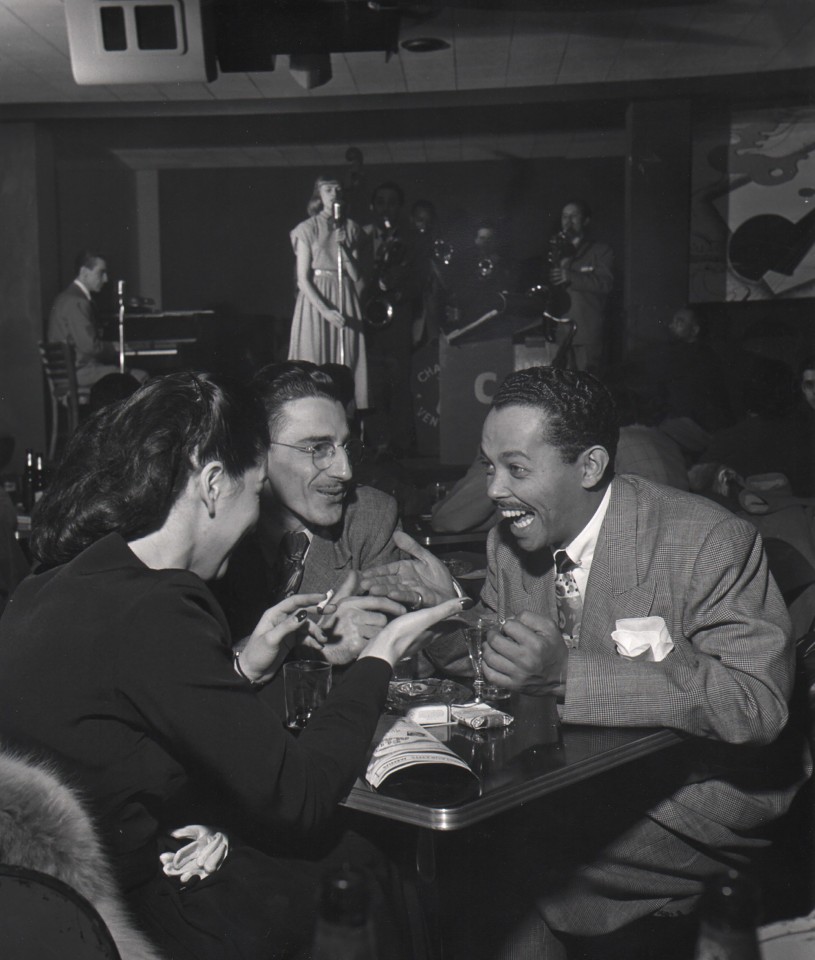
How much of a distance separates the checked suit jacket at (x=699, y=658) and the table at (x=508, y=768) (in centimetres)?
4

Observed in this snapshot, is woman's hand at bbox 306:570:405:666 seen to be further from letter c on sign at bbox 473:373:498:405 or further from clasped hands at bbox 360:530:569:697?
letter c on sign at bbox 473:373:498:405

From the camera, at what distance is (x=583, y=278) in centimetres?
711

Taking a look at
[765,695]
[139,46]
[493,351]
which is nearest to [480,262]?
[493,351]

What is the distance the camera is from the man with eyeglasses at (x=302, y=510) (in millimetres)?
2432

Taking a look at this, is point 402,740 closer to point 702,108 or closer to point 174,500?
point 174,500

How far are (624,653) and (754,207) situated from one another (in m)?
5.87

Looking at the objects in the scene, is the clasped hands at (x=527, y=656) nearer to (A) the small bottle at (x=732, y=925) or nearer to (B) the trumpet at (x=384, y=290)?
(A) the small bottle at (x=732, y=925)

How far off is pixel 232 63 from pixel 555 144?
336 centimetres

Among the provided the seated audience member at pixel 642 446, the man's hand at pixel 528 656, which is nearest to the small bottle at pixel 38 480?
the seated audience member at pixel 642 446

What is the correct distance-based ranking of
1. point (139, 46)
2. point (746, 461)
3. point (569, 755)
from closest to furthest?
1. point (569, 755)
2. point (746, 461)
3. point (139, 46)

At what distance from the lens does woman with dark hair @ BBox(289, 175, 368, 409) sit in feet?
20.8

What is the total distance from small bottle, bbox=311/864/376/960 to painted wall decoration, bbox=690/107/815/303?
6.23 meters

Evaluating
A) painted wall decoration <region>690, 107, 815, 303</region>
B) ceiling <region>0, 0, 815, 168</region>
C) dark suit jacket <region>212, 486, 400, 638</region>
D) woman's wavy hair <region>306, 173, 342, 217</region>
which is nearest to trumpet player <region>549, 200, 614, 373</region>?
ceiling <region>0, 0, 815, 168</region>

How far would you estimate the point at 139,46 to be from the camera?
4020 mm
